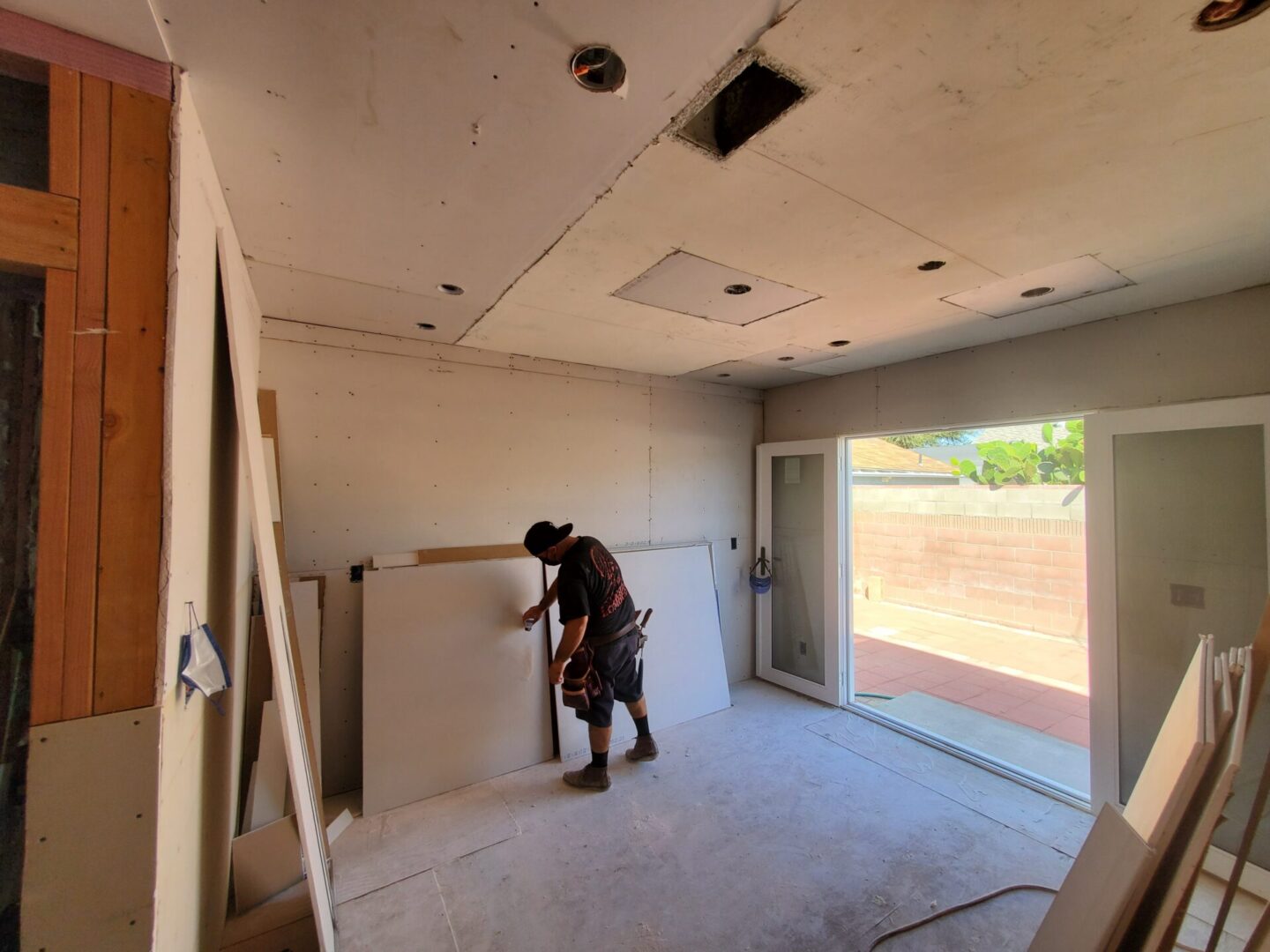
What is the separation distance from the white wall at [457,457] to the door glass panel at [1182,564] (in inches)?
99.5

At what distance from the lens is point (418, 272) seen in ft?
6.66

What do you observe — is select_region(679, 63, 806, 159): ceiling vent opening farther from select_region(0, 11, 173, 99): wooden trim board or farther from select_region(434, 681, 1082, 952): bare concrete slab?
select_region(434, 681, 1082, 952): bare concrete slab

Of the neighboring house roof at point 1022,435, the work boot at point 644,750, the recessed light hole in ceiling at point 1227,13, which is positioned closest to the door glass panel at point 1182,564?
the recessed light hole in ceiling at point 1227,13

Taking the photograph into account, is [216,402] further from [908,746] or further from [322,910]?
[908,746]

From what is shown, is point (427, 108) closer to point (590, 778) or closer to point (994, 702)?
point (590, 778)

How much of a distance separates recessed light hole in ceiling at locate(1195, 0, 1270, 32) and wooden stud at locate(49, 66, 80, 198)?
2088 millimetres

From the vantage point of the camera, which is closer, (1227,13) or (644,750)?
(1227,13)

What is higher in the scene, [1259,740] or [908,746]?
[1259,740]

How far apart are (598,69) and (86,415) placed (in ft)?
3.88

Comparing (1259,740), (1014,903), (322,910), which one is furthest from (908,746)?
(322,910)

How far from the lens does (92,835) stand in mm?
831

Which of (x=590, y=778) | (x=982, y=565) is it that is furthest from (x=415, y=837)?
(x=982, y=565)

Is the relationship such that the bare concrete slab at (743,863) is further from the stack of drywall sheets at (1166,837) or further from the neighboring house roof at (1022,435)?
the neighboring house roof at (1022,435)

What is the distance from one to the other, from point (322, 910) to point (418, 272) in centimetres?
227
